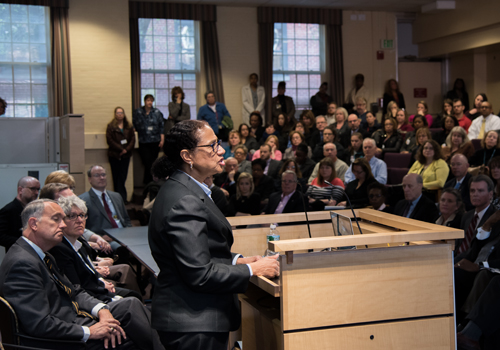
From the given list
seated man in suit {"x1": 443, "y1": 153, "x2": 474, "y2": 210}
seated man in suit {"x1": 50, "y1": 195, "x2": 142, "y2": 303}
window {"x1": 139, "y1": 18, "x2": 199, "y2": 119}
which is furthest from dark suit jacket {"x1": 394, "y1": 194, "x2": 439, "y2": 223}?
window {"x1": 139, "y1": 18, "x2": 199, "y2": 119}

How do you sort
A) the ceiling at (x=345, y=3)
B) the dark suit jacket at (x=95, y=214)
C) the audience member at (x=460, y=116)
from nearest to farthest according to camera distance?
the dark suit jacket at (x=95, y=214)
the audience member at (x=460, y=116)
the ceiling at (x=345, y=3)

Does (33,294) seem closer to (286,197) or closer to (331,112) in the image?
(286,197)

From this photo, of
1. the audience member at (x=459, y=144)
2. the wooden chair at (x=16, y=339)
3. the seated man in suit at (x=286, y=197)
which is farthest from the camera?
the audience member at (x=459, y=144)

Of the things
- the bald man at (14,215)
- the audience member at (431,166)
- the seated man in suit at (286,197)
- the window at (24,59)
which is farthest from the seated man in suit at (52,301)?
the window at (24,59)

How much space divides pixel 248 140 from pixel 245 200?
112 inches

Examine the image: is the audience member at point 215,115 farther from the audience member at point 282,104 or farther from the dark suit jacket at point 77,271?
the dark suit jacket at point 77,271

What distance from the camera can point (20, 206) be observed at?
4.41 metres

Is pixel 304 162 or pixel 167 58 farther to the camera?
pixel 167 58

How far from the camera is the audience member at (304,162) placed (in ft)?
23.4

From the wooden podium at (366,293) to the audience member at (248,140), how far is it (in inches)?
253

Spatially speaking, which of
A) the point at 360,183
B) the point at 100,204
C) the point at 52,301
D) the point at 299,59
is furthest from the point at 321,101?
the point at 52,301

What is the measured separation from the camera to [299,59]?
436 inches

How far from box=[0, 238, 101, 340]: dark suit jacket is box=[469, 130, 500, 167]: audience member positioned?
519 cm

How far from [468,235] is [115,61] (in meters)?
6.83
